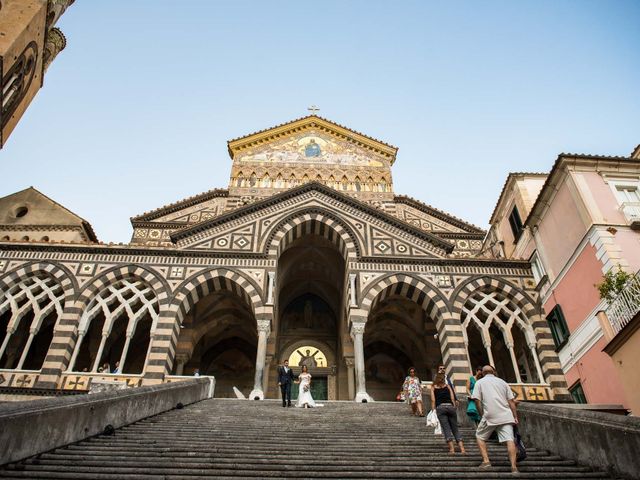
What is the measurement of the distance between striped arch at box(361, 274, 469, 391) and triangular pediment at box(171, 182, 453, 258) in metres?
1.34

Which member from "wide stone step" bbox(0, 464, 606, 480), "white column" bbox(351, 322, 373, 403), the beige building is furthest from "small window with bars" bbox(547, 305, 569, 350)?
the beige building

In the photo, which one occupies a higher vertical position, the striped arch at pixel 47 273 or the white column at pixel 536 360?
the striped arch at pixel 47 273

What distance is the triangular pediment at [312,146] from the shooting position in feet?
99.5

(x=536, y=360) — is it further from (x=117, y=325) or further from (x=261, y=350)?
(x=117, y=325)

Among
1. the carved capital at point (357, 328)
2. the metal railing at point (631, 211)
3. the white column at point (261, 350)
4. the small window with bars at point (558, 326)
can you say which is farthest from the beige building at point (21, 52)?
the metal railing at point (631, 211)

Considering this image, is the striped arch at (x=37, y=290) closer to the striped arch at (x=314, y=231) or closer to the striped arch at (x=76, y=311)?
the striped arch at (x=76, y=311)

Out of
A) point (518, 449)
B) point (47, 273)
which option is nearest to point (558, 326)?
point (518, 449)

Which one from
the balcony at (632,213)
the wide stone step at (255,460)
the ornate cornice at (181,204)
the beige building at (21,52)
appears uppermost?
the beige building at (21,52)

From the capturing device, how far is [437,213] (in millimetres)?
28297

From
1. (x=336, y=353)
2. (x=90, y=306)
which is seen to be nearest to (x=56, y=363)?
(x=90, y=306)

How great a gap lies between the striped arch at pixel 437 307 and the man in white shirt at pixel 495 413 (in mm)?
10104

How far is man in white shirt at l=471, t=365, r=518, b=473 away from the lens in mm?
6488

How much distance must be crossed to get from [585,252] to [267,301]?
11560 mm

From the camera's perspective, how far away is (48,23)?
2502cm
